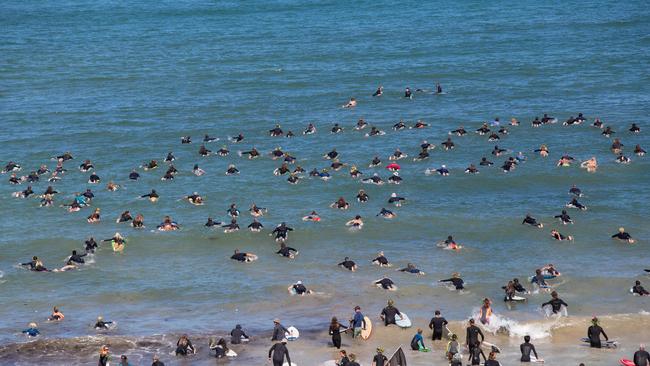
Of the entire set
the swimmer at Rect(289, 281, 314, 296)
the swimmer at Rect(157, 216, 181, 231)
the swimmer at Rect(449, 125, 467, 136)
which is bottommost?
the swimmer at Rect(289, 281, 314, 296)

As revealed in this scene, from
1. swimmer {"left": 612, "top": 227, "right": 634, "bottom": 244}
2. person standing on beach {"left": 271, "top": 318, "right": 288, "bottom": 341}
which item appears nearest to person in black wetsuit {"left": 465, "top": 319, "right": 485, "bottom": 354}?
person standing on beach {"left": 271, "top": 318, "right": 288, "bottom": 341}

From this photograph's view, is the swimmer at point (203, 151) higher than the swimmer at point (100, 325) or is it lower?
higher

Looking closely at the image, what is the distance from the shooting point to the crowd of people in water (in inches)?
1639

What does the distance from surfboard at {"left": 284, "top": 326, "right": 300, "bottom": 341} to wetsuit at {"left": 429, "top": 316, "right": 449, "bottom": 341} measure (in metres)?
5.93

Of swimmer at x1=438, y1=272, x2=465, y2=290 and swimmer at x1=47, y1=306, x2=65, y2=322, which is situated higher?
swimmer at x1=438, y1=272, x2=465, y2=290

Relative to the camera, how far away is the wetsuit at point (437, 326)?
4281 centimetres

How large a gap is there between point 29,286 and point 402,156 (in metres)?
31.1

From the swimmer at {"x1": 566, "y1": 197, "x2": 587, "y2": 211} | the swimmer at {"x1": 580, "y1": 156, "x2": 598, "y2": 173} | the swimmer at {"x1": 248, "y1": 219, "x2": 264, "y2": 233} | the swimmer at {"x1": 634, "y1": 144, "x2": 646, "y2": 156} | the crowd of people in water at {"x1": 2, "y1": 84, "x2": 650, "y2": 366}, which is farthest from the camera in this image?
the swimmer at {"x1": 634, "y1": 144, "x2": 646, "y2": 156}

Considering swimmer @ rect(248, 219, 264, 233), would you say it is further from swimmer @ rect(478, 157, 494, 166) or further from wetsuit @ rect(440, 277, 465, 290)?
swimmer @ rect(478, 157, 494, 166)

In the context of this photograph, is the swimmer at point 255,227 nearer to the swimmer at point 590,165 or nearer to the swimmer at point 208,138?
the swimmer at point 208,138

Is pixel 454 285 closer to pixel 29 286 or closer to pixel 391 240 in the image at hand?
pixel 391 240

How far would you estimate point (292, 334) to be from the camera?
43.9m

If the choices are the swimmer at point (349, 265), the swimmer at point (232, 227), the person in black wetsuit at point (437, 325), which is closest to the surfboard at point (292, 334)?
the person in black wetsuit at point (437, 325)

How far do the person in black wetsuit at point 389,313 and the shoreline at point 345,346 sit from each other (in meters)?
0.31
